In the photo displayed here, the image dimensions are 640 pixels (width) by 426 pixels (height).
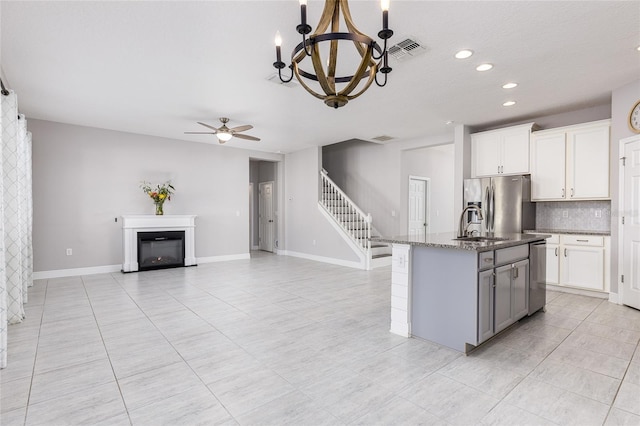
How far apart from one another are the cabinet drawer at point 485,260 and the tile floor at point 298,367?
0.77 m

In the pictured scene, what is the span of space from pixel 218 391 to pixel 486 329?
225 cm

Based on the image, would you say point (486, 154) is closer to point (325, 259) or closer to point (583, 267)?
point (583, 267)

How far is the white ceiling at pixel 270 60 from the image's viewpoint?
2.62 metres

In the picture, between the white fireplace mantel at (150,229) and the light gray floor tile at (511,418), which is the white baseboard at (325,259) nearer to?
the white fireplace mantel at (150,229)

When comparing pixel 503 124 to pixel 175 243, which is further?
pixel 175 243

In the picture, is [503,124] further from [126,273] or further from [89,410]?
[126,273]

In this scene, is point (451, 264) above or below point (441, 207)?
A: below

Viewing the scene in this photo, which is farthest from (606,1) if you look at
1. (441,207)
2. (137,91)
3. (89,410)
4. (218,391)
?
(441,207)

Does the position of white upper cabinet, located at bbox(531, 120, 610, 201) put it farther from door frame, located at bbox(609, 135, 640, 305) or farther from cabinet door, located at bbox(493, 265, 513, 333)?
cabinet door, located at bbox(493, 265, 513, 333)

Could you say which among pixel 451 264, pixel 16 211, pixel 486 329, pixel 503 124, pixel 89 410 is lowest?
pixel 89 410

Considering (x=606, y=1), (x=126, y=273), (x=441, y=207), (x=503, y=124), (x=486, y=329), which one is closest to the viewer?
(x=606, y=1)

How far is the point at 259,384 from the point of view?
234cm

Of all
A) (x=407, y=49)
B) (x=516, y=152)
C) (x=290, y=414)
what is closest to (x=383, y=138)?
(x=516, y=152)

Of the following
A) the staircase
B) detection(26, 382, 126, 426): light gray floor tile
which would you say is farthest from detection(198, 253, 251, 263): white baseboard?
detection(26, 382, 126, 426): light gray floor tile
